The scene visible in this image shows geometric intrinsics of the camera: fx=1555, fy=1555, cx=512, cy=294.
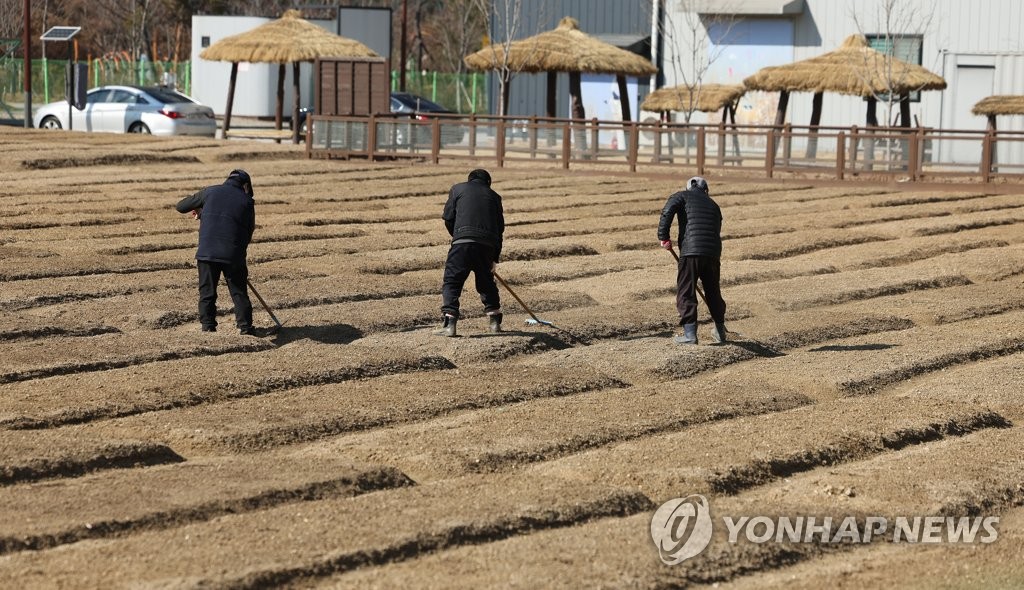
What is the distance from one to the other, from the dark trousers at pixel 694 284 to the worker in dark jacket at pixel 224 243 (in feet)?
11.4

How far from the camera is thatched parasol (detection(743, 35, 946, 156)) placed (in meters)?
30.7

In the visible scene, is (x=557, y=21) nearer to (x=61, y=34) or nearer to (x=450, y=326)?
(x=61, y=34)

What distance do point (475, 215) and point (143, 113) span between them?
65.3 feet

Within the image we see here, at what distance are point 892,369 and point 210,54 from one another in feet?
80.8

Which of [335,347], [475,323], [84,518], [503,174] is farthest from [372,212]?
[84,518]

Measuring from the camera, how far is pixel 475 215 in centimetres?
1239

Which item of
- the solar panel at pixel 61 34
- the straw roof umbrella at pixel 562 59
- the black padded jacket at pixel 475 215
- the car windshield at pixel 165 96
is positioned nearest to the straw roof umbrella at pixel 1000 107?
the straw roof umbrella at pixel 562 59

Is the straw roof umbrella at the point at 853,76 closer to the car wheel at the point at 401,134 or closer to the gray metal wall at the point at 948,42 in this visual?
the gray metal wall at the point at 948,42

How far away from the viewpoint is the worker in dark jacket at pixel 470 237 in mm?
12375

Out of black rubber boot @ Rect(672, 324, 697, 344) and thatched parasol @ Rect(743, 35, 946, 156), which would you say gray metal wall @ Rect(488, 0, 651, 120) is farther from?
black rubber boot @ Rect(672, 324, 697, 344)

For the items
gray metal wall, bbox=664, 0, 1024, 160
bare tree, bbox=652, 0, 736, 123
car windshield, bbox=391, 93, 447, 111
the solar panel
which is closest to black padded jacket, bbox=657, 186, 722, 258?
the solar panel

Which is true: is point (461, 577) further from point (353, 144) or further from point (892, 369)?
point (353, 144)

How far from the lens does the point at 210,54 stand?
111ft

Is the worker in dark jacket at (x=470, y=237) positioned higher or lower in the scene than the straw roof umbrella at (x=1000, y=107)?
lower
